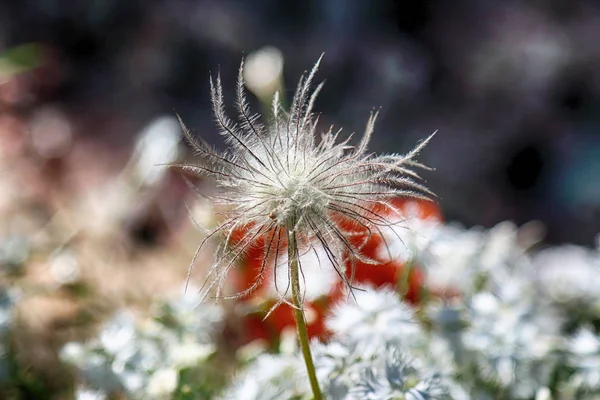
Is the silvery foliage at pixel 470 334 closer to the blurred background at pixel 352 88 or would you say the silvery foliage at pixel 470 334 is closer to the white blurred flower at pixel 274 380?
the white blurred flower at pixel 274 380

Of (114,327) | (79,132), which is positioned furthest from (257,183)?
(79,132)

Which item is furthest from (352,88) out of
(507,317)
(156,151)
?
(507,317)

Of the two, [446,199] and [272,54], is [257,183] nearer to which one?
[272,54]

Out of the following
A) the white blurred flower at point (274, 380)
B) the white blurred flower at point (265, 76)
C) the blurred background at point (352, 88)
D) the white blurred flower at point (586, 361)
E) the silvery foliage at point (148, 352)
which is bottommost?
the white blurred flower at point (586, 361)

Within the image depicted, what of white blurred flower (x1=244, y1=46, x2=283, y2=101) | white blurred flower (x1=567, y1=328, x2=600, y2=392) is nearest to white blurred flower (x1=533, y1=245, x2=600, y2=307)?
white blurred flower (x1=567, y1=328, x2=600, y2=392)

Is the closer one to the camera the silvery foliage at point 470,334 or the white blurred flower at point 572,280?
the silvery foliage at point 470,334

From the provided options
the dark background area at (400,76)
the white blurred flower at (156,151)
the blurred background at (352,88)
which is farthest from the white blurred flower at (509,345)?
the dark background area at (400,76)

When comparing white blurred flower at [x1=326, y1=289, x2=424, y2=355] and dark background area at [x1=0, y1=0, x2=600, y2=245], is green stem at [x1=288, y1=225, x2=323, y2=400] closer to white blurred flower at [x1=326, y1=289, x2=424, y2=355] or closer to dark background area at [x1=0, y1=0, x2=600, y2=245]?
white blurred flower at [x1=326, y1=289, x2=424, y2=355]
